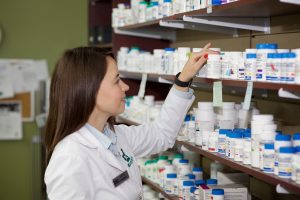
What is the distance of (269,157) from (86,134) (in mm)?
806

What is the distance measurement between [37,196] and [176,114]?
3722 mm

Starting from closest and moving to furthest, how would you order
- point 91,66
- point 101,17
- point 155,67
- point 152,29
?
1. point 91,66
2. point 155,67
3. point 152,29
4. point 101,17

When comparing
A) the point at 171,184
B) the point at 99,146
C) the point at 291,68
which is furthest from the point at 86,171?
the point at 171,184

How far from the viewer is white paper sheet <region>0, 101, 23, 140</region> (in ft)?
19.9

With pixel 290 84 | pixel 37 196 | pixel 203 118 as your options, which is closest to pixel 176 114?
pixel 203 118

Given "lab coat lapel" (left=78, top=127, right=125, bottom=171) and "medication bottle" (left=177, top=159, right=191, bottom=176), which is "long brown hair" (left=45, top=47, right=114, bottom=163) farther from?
"medication bottle" (left=177, top=159, right=191, bottom=176)

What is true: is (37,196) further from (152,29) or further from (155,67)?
(155,67)

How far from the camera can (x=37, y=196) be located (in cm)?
609

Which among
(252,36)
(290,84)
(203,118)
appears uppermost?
(252,36)

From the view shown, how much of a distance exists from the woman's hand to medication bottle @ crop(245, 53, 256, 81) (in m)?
0.30

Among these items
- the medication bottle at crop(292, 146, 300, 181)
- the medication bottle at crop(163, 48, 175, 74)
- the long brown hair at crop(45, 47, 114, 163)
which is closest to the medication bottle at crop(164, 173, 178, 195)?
the medication bottle at crop(163, 48, 175, 74)

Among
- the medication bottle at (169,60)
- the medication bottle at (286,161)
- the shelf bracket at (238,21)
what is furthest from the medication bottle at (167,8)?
the medication bottle at (286,161)

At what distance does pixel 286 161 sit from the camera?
79.7 inches

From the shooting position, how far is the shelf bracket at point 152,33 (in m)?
4.45
